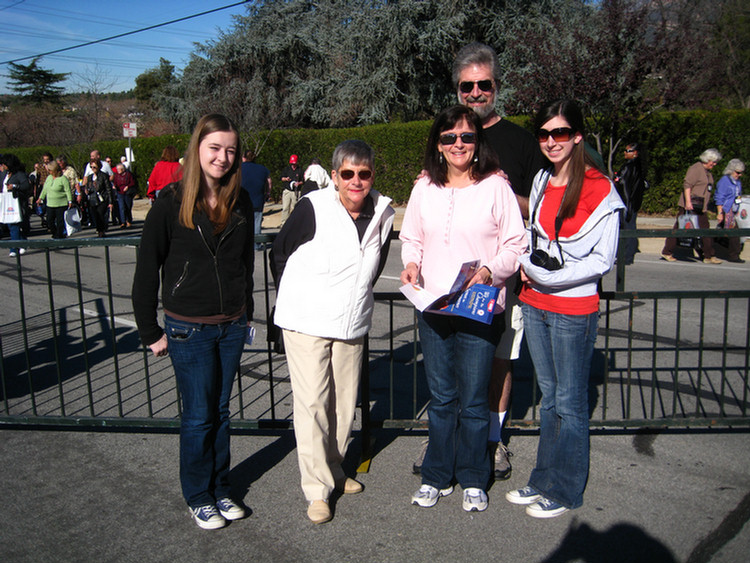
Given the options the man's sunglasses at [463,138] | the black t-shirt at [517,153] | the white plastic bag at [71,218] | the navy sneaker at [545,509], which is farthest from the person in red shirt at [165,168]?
the navy sneaker at [545,509]

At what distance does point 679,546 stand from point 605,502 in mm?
431

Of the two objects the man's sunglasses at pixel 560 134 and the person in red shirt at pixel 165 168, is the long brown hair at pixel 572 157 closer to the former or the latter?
the man's sunglasses at pixel 560 134

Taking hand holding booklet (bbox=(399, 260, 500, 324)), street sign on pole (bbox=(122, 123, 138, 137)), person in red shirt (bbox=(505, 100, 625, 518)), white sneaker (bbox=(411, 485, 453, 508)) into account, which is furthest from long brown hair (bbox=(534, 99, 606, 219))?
street sign on pole (bbox=(122, 123, 138, 137))

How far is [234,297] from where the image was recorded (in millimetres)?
3070

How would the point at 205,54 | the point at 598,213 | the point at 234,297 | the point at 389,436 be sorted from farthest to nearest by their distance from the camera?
the point at 205,54 < the point at 389,436 < the point at 234,297 < the point at 598,213

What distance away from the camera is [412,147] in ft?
68.5

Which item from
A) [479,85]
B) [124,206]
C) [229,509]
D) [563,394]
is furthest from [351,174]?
[124,206]

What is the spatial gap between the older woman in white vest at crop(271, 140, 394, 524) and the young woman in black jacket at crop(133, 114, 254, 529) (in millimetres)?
240

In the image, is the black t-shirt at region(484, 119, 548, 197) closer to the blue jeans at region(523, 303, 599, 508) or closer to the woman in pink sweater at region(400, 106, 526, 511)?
the woman in pink sweater at region(400, 106, 526, 511)

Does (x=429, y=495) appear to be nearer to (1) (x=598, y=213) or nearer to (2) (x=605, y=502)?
(2) (x=605, y=502)

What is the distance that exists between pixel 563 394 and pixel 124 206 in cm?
1737

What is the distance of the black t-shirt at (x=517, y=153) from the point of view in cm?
343

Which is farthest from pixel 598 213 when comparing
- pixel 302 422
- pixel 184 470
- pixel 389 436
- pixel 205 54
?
pixel 205 54

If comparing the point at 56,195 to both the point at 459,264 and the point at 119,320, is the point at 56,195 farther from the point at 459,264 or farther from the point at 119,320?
the point at 459,264
